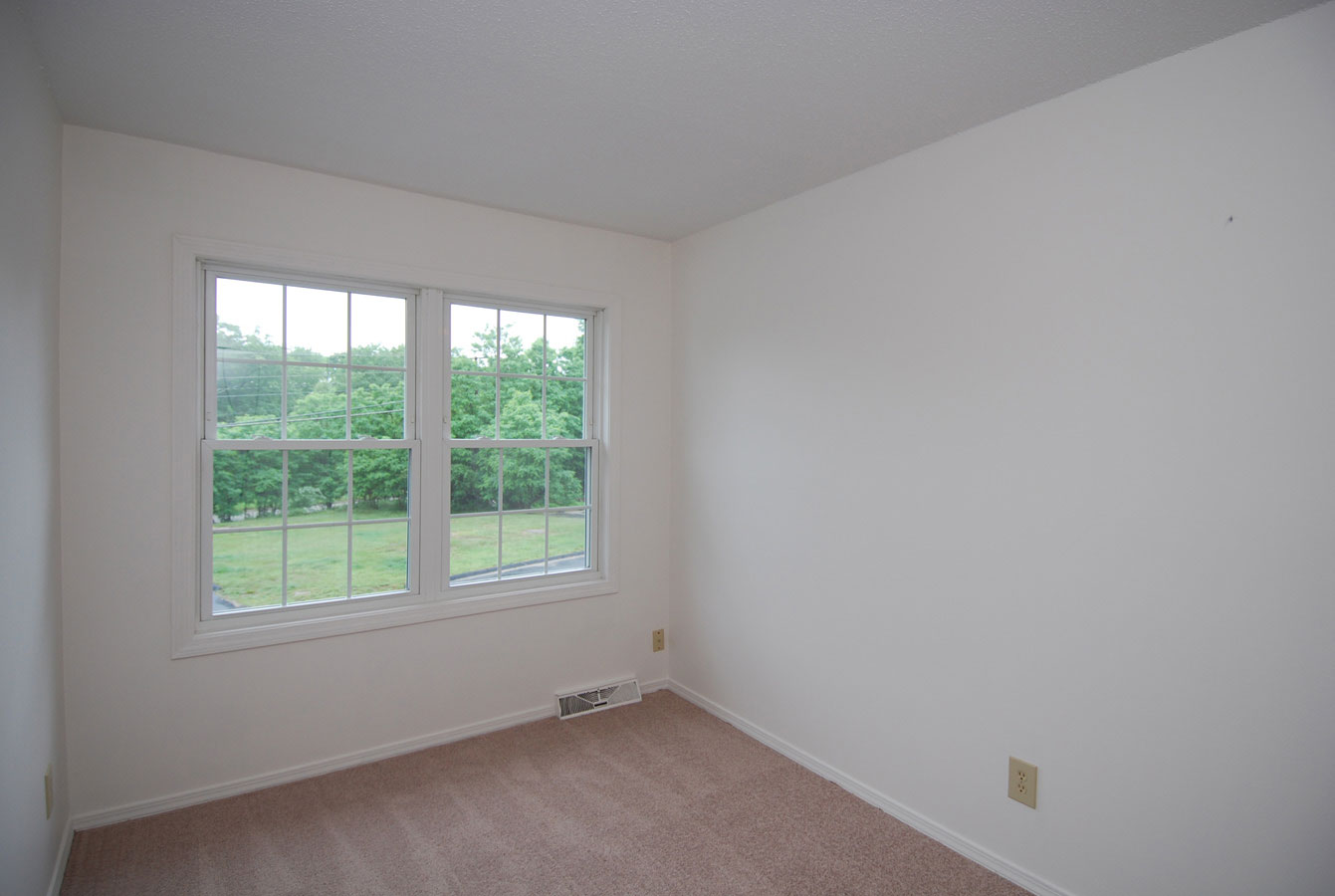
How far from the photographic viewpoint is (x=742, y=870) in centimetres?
226

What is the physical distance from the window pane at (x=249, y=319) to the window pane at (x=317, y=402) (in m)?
0.13

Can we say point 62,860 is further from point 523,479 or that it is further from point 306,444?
point 523,479

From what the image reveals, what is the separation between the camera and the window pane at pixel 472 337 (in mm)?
3281

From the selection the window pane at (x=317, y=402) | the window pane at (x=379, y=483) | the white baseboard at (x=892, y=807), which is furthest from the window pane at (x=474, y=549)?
the white baseboard at (x=892, y=807)

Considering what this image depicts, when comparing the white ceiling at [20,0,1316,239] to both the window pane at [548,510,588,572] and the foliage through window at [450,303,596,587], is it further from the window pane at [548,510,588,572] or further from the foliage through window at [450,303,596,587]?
the window pane at [548,510,588,572]

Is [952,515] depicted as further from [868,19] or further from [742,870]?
[868,19]

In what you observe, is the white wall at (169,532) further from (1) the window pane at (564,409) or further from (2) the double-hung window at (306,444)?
(1) the window pane at (564,409)

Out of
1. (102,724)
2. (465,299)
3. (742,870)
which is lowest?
(742,870)

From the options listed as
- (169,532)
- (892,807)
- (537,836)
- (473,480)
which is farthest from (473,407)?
(892,807)

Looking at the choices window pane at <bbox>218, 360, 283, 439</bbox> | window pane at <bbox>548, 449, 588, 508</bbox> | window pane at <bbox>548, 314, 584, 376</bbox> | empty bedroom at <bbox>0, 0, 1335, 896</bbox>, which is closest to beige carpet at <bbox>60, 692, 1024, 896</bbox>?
empty bedroom at <bbox>0, 0, 1335, 896</bbox>

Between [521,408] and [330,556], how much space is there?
1.11 m

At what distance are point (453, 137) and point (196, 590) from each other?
199 centimetres

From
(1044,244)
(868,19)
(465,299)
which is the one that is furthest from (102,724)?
(1044,244)

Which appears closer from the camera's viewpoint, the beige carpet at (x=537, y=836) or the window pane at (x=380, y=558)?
the beige carpet at (x=537, y=836)
